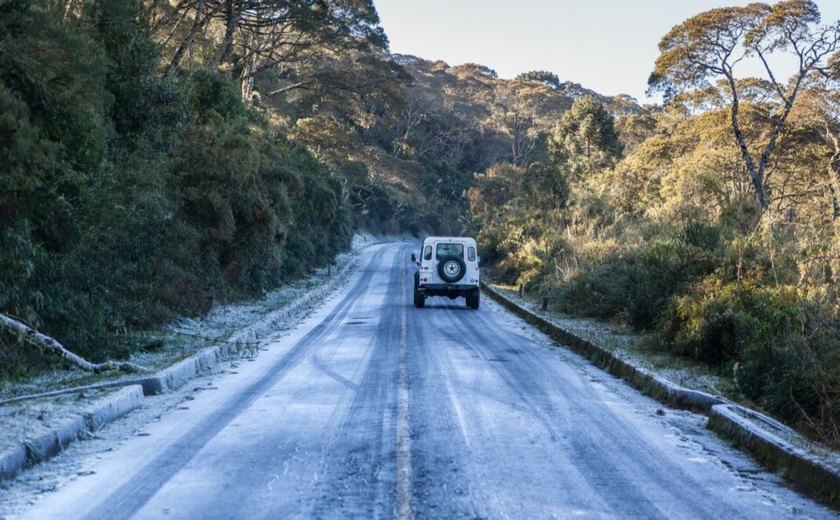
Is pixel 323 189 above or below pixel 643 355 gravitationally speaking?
above

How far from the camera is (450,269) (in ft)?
86.2

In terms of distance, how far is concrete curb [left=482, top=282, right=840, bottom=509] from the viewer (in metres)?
6.34

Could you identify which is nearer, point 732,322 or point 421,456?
point 421,456

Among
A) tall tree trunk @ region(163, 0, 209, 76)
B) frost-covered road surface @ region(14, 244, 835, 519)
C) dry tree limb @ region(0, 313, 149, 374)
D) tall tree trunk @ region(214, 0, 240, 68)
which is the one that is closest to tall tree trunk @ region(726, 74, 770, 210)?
tall tree trunk @ region(214, 0, 240, 68)

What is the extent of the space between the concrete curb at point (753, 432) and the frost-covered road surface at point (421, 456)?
19 cm

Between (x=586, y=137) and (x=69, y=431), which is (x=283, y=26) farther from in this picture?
(x=69, y=431)

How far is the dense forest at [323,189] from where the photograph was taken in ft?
34.8

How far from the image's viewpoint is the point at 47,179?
1063cm

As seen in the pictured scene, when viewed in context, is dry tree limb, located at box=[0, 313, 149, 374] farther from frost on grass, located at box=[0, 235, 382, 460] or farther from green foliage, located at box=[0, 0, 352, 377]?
green foliage, located at box=[0, 0, 352, 377]

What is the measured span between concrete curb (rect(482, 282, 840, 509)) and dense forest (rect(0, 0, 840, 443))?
81 centimetres

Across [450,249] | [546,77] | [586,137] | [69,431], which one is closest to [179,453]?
[69,431]

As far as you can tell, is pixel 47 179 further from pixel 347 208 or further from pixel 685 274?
pixel 347 208

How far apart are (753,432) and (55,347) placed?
349 inches

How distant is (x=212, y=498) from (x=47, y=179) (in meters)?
6.52
